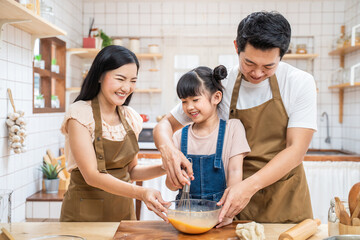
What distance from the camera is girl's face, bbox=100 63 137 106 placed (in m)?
1.42

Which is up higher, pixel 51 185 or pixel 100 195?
pixel 100 195

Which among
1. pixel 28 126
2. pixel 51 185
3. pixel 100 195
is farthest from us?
pixel 51 185

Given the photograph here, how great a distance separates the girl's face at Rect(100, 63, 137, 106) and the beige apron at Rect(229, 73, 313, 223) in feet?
1.42

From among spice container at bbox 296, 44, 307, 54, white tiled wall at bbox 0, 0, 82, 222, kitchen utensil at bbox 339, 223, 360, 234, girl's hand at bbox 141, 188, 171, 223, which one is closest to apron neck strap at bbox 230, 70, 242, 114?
girl's hand at bbox 141, 188, 171, 223

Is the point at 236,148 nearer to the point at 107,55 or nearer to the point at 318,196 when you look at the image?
the point at 107,55

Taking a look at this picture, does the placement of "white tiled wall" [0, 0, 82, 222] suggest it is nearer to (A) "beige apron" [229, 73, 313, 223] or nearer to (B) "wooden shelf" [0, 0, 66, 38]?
(B) "wooden shelf" [0, 0, 66, 38]

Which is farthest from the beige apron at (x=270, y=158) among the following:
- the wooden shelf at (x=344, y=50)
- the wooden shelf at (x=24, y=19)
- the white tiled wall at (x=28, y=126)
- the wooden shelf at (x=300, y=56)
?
the wooden shelf at (x=300, y=56)

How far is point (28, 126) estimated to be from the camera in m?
2.99

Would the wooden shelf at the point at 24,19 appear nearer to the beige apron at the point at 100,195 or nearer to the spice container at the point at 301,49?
the beige apron at the point at 100,195

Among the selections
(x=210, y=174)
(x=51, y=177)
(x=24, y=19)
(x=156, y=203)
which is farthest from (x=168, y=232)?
(x=51, y=177)

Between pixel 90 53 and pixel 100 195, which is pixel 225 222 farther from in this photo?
pixel 90 53

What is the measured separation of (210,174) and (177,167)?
221 mm

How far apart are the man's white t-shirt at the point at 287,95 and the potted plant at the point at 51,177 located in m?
2.02

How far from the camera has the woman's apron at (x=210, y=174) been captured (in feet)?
4.59
